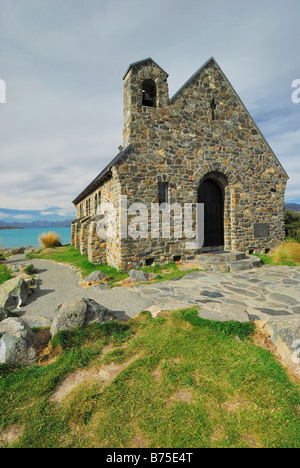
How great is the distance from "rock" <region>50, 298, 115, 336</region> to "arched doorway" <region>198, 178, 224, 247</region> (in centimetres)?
738

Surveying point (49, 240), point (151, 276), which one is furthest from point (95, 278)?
point (49, 240)

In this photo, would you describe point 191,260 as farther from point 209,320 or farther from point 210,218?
point 209,320

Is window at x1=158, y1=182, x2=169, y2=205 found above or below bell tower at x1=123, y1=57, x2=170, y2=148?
below

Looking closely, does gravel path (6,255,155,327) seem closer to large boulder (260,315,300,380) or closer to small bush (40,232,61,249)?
large boulder (260,315,300,380)

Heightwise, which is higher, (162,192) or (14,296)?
(162,192)

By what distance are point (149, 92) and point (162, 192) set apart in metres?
4.44

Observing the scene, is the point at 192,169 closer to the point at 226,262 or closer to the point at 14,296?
the point at 226,262

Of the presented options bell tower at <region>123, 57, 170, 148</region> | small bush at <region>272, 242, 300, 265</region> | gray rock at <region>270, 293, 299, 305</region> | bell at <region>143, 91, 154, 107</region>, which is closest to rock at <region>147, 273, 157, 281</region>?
gray rock at <region>270, 293, 299, 305</region>

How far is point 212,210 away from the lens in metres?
10.9

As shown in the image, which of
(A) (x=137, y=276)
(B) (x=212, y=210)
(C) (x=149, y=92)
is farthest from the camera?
(B) (x=212, y=210)

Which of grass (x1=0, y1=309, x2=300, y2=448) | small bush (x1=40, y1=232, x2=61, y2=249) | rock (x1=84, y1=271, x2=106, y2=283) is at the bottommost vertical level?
grass (x1=0, y1=309, x2=300, y2=448)

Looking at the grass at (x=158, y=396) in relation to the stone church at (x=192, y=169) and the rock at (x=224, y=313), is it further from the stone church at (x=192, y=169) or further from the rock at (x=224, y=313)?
the stone church at (x=192, y=169)

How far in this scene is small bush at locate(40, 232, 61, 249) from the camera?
63.9 feet
